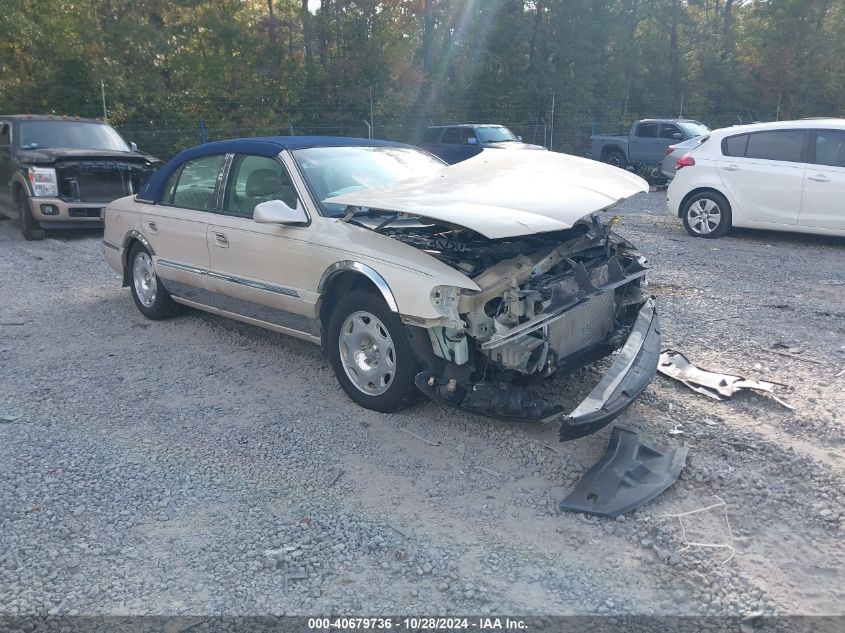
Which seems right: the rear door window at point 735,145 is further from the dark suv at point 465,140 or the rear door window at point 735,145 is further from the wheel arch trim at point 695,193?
the dark suv at point 465,140

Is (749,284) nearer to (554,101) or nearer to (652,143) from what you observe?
(652,143)

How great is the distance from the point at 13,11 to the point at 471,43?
53.2 ft

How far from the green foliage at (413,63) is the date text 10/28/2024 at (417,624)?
20657mm

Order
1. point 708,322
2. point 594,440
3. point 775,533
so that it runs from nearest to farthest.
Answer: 1. point 775,533
2. point 594,440
3. point 708,322

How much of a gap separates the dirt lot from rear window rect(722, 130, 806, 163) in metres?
4.20

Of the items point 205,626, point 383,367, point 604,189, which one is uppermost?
point 604,189

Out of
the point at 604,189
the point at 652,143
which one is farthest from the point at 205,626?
the point at 652,143

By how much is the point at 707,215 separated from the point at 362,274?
7566 millimetres

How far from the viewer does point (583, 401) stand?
12.3 feet

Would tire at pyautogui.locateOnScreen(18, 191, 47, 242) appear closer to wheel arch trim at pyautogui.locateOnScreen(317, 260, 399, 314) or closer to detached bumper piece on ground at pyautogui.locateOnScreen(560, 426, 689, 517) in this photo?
wheel arch trim at pyautogui.locateOnScreen(317, 260, 399, 314)

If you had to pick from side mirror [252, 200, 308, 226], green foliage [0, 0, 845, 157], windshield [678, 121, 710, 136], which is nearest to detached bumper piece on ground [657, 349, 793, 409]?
side mirror [252, 200, 308, 226]

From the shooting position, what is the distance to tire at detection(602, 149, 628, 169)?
2119cm

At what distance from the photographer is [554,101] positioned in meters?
29.8

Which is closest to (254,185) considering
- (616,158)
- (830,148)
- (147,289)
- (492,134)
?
(147,289)
